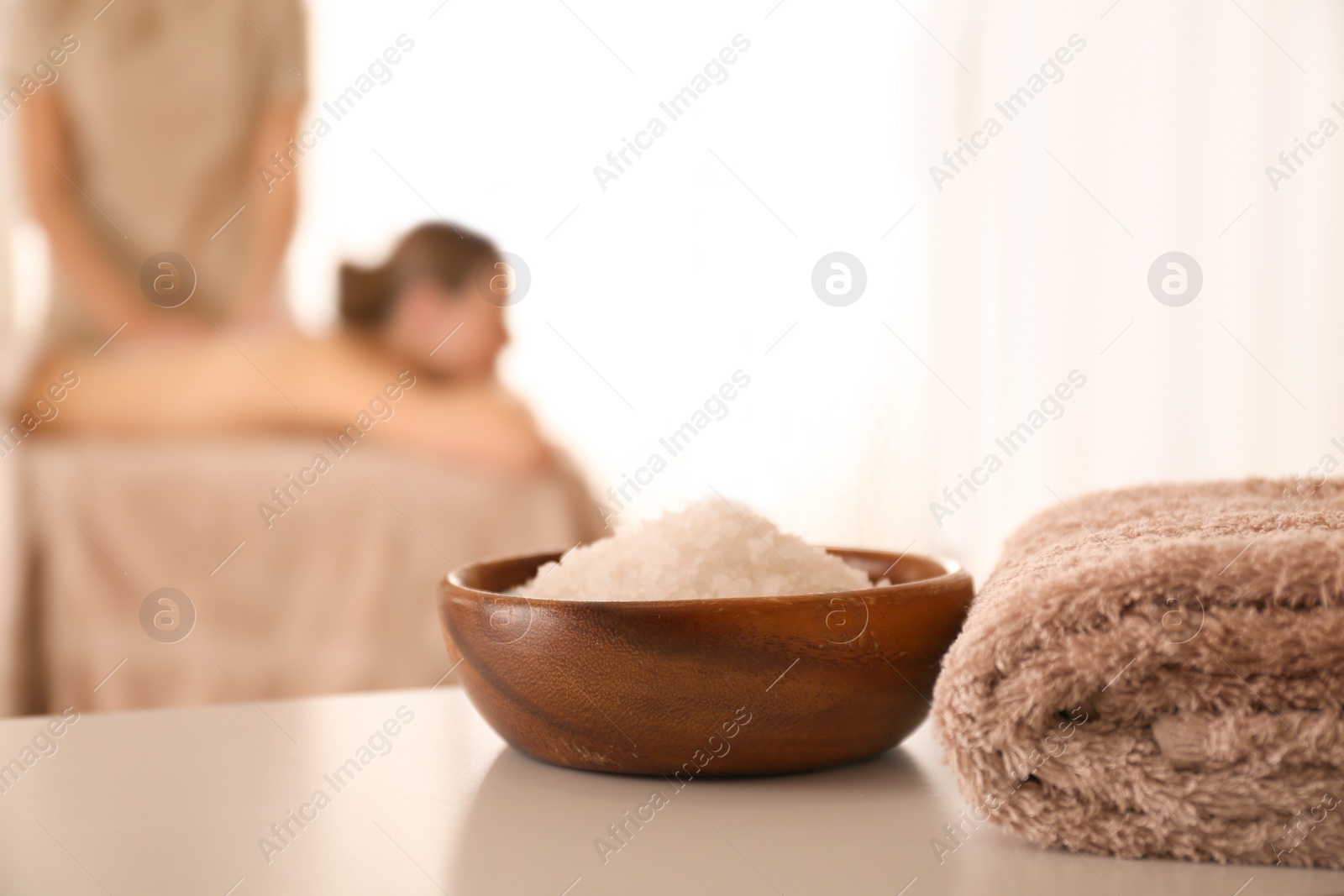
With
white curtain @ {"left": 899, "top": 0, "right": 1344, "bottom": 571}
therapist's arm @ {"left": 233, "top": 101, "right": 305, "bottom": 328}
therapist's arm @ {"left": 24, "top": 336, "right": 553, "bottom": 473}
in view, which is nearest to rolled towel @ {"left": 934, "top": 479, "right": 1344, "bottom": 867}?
therapist's arm @ {"left": 24, "top": 336, "right": 553, "bottom": 473}

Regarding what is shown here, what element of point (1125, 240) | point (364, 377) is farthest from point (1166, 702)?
point (1125, 240)

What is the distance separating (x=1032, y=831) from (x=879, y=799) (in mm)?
88

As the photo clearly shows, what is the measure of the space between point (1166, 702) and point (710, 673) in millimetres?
187

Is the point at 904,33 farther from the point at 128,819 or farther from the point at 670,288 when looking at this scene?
the point at 128,819

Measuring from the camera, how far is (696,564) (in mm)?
573

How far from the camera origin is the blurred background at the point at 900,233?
1.76 meters

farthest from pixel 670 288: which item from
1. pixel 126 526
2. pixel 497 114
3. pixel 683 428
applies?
pixel 126 526

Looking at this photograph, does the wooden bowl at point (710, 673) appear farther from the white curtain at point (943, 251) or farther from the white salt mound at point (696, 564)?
the white curtain at point (943, 251)

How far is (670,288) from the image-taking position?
183 centimetres

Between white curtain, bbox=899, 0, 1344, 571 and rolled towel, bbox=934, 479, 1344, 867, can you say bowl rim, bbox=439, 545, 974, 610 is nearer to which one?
rolled towel, bbox=934, 479, 1344, 867

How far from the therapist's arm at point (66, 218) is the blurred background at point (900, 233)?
0.37m

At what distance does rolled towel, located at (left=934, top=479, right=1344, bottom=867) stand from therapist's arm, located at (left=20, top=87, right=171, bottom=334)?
4.88ft

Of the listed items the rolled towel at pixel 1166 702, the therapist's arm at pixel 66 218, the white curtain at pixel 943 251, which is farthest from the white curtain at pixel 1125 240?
the rolled towel at pixel 1166 702

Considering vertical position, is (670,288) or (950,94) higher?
(950,94)
